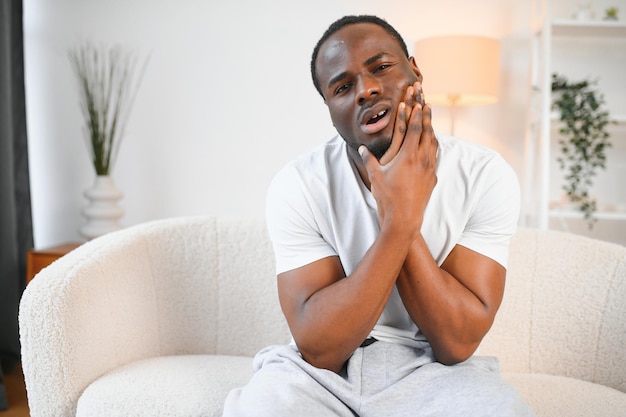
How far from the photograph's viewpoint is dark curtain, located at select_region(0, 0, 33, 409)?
276cm

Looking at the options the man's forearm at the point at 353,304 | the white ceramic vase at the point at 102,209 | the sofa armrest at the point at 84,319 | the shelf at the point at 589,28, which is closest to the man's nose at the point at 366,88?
the man's forearm at the point at 353,304

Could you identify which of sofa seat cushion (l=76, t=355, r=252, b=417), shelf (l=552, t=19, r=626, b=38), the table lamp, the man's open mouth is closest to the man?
the man's open mouth

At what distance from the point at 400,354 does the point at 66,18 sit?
104 inches

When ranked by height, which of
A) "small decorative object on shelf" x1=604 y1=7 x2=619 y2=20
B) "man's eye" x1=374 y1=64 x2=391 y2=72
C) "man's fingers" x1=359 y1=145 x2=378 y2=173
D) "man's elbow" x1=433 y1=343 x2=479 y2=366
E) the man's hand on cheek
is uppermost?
"small decorative object on shelf" x1=604 y1=7 x2=619 y2=20

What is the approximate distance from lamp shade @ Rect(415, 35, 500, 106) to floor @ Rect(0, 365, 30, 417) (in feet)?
6.54

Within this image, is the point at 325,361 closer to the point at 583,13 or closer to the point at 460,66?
the point at 460,66

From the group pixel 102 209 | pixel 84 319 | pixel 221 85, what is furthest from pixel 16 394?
pixel 221 85

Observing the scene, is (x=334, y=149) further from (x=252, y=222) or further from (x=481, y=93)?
(x=481, y=93)

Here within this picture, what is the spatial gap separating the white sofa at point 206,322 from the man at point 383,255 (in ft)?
0.98

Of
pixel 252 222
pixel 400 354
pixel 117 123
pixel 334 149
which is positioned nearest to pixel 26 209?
pixel 117 123

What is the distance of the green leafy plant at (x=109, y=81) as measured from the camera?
3.17 meters

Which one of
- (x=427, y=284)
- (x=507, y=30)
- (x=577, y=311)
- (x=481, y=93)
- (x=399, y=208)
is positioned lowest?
(x=577, y=311)

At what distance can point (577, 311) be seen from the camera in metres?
1.65

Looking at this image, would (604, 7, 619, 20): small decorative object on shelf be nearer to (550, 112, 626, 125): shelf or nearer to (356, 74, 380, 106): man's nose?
(550, 112, 626, 125): shelf
